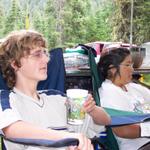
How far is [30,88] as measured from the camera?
1.74 m

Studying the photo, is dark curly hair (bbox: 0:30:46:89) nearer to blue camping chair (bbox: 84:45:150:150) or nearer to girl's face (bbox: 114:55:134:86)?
blue camping chair (bbox: 84:45:150:150)

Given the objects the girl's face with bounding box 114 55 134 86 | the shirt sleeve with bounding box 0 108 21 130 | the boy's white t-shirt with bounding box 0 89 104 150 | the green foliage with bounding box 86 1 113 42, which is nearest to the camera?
the shirt sleeve with bounding box 0 108 21 130

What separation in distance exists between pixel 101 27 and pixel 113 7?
3820 mm

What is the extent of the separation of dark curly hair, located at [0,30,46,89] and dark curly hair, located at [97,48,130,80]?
2.32ft

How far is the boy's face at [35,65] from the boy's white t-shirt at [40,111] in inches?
4.0

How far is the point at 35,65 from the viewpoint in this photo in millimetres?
1689

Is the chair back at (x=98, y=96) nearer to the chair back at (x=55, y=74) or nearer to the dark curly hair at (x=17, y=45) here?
the chair back at (x=55, y=74)

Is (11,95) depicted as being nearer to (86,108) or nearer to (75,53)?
(86,108)

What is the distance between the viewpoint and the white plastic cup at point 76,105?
1.53m

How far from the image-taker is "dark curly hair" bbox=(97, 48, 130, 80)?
2352 mm

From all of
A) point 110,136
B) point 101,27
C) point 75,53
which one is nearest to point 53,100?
point 110,136

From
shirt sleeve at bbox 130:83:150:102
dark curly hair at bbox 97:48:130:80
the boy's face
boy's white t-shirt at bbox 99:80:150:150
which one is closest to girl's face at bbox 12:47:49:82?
the boy's face

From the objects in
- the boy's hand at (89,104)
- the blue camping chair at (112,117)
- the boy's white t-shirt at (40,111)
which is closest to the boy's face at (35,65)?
the boy's white t-shirt at (40,111)

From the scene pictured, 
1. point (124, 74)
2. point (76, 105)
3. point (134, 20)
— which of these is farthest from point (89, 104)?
point (134, 20)
